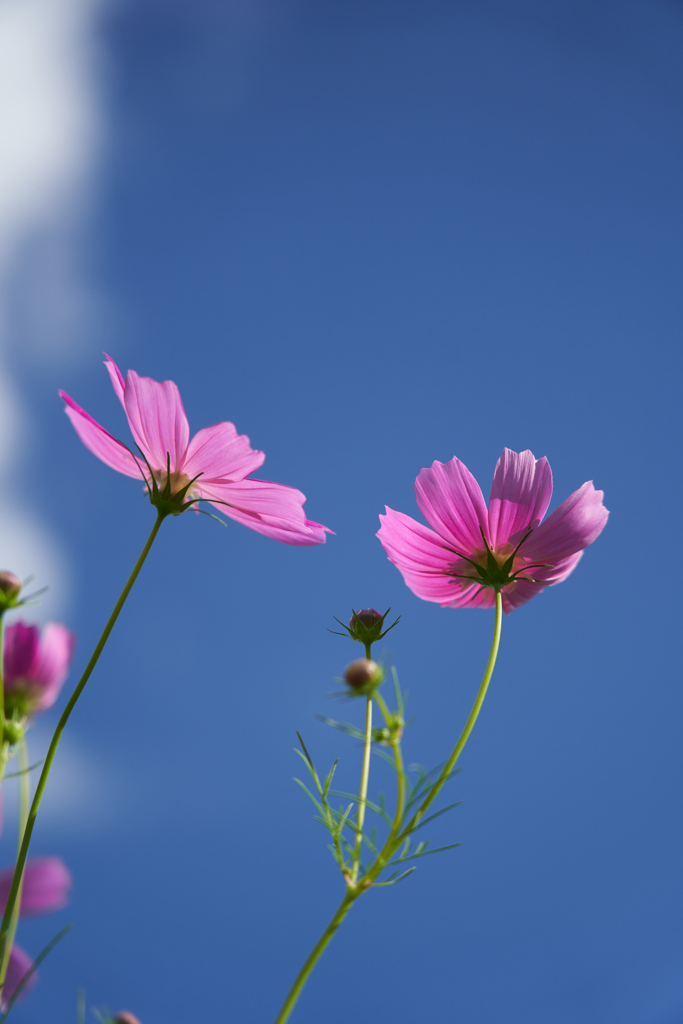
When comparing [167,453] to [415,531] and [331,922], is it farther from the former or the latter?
[331,922]

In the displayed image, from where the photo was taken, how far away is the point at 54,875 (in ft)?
1.51

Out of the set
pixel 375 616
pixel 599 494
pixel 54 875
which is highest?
pixel 599 494

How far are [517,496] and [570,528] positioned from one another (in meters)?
0.06

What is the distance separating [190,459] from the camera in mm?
581

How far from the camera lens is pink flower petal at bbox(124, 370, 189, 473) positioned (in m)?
0.53

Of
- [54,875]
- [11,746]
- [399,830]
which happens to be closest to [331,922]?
[399,830]

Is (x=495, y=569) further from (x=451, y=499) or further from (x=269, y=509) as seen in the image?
(x=269, y=509)

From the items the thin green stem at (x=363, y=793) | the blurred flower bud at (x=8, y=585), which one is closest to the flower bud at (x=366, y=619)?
the thin green stem at (x=363, y=793)

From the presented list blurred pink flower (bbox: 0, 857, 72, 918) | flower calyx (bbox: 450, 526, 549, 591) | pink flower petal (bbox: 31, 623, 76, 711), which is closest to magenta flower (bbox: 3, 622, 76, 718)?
pink flower petal (bbox: 31, 623, 76, 711)

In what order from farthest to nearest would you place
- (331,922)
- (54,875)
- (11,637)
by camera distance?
(11,637) → (54,875) → (331,922)

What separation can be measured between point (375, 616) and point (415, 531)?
0.09m

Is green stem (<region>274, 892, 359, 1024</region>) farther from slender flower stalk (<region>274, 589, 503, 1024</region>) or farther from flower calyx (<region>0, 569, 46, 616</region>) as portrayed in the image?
flower calyx (<region>0, 569, 46, 616</region>)

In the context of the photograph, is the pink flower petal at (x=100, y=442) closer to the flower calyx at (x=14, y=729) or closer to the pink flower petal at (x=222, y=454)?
the pink flower petal at (x=222, y=454)

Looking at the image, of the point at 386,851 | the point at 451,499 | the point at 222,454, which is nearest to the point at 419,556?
the point at 451,499
